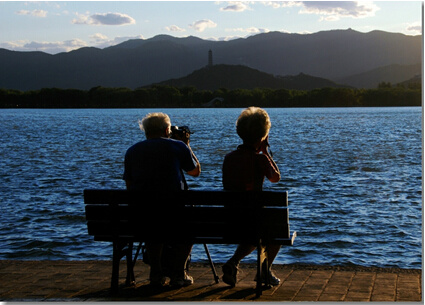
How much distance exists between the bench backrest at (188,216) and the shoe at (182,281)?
34 cm

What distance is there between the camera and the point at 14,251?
1068 centimetres

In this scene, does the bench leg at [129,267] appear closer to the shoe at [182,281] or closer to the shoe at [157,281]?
the shoe at [157,281]

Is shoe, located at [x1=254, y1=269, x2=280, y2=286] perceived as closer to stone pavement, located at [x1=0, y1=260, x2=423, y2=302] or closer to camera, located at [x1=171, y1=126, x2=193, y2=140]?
stone pavement, located at [x1=0, y1=260, x2=423, y2=302]

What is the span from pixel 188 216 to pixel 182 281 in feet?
1.94

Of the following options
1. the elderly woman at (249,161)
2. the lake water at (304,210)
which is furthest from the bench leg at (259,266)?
the lake water at (304,210)

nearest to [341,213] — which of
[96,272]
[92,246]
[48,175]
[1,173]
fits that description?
[92,246]

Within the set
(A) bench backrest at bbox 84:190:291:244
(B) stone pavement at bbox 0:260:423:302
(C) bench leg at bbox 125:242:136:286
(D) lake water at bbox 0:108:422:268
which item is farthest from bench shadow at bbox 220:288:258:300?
(D) lake water at bbox 0:108:422:268

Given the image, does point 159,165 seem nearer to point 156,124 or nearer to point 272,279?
point 156,124

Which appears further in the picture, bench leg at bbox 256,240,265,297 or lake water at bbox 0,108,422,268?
lake water at bbox 0,108,422,268

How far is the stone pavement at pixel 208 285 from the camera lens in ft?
18.4

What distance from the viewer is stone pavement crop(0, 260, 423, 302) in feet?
18.4

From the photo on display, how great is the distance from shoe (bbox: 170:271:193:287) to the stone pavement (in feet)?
0.23

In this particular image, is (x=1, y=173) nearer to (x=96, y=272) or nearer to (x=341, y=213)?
(x=341, y=213)

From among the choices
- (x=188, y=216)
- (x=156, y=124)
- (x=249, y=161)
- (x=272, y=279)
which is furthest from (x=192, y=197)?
(x=272, y=279)
